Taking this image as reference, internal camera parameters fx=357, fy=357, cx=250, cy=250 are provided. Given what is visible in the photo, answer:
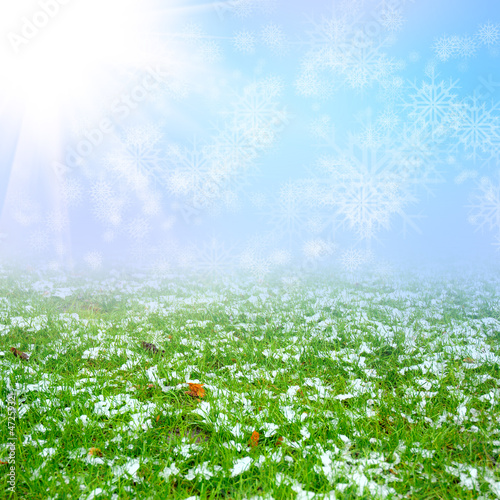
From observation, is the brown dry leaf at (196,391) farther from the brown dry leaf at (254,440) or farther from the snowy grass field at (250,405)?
the brown dry leaf at (254,440)

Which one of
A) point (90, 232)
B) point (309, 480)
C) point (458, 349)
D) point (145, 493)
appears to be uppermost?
point (90, 232)

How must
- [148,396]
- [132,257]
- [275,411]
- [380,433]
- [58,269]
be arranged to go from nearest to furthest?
[380,433]
[275,411]
[148,396]
[58,269]
[132,257]

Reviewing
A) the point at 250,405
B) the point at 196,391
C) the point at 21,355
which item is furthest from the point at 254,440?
the point at 21,355

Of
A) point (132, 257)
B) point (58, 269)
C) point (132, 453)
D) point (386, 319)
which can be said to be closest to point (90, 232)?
point (132, 257)

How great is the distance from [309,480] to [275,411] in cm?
72

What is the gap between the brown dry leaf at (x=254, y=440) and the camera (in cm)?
248

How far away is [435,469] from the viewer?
90.1 inches

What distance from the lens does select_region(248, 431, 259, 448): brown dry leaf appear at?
2480 mm

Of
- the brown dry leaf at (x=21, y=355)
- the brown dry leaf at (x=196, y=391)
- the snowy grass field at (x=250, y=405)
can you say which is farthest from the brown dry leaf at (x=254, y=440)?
the brown dry leaf at (x=21, y=355)

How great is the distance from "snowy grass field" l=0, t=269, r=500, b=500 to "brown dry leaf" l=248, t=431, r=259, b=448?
1cm

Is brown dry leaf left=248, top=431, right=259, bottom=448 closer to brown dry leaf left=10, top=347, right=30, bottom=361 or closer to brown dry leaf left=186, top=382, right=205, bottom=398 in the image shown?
brown dry leaf left=186, top=382, right=205, bottom=398

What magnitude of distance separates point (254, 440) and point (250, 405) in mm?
485

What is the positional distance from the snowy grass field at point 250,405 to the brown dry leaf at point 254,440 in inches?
0.4

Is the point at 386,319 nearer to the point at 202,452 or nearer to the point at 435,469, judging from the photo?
the point at 435,469
